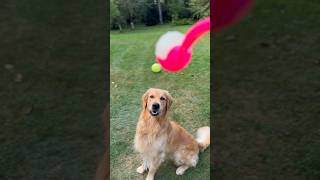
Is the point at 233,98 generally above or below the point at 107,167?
above

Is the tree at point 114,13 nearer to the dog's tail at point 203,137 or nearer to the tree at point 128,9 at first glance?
the tree at point 128,9

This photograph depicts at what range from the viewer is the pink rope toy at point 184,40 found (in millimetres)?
2428

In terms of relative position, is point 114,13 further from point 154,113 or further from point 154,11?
point 154,113

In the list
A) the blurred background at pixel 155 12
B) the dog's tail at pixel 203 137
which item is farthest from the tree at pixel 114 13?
the dog's tail at pixel 203 137

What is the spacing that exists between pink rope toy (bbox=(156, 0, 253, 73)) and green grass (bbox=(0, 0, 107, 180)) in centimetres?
83

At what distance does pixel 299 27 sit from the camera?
4027 millimetres

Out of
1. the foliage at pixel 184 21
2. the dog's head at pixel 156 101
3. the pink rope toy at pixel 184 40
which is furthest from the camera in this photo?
the foliage at pixel 184 21

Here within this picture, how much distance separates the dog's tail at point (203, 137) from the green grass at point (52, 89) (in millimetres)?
650

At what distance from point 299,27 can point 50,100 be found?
2298 millimetres

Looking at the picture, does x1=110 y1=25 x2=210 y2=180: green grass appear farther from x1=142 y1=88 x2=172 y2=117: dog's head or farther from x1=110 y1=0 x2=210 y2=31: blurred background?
x1=142 y1=88 x2=172 y2=117: dog's head

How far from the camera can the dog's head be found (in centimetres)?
254

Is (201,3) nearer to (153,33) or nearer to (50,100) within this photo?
(153,33)

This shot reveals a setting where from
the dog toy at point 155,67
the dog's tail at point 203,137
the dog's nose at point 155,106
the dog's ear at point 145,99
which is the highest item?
the dog toy at point 155,67

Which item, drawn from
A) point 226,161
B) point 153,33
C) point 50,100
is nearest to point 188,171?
point 226,161
